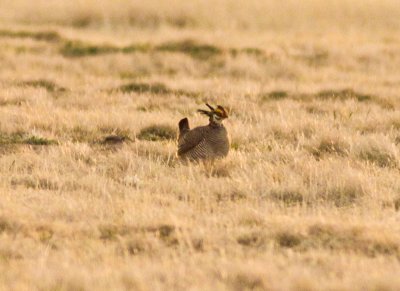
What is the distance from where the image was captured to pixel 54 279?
5129mm

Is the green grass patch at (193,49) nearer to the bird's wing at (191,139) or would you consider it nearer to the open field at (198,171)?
the open field at (198,171)

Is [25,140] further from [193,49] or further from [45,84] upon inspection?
[193,49]

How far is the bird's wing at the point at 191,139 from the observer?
8.55 m

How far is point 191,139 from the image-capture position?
8.59 m

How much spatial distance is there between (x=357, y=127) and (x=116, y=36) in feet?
43.4

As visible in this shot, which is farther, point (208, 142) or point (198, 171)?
point (208, 142)

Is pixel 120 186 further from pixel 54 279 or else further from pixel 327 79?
pixel 327 79

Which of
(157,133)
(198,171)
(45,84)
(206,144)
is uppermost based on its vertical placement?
(206,144)

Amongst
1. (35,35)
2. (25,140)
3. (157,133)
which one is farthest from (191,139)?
(35,35)

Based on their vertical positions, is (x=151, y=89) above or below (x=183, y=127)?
below

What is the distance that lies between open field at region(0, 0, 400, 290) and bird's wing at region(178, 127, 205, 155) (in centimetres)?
26

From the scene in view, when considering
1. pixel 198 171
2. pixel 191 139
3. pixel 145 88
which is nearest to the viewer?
pixel 198 171

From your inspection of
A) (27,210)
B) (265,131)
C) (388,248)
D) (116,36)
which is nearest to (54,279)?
(27,210)

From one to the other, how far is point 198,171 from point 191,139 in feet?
1.39
